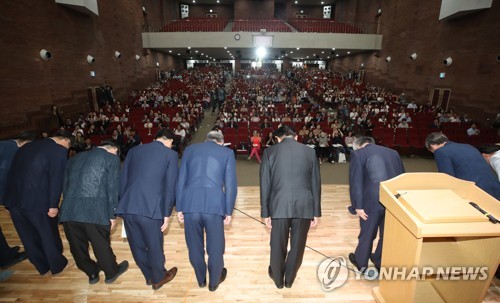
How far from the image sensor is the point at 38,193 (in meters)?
2.79

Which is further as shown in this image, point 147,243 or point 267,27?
point 267,27

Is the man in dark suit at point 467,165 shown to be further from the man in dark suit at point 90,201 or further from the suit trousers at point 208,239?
the man in dark suit at point 90,201

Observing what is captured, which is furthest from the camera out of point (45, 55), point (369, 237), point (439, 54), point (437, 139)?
point (439, 54)

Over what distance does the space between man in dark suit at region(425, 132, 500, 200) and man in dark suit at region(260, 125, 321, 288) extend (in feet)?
5.10

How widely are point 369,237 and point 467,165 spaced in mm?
1309

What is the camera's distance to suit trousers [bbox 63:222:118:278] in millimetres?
2680

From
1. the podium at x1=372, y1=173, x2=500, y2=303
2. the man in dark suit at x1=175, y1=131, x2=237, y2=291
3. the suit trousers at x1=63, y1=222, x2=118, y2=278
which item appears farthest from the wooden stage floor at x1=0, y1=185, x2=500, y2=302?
the podium at x1=372, y1=173, x2=500, y2=303

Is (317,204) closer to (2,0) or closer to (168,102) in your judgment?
(2,0)

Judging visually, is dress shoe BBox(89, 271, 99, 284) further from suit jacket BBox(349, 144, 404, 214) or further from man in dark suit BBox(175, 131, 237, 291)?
suit jacket BBox(349, 144, 404, 214)

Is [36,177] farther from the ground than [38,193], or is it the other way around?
[36,177]

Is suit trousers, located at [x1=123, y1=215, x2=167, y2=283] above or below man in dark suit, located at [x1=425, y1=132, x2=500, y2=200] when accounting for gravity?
below

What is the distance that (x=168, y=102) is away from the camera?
13.7 meters

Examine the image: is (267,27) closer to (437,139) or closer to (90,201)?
(437,139)

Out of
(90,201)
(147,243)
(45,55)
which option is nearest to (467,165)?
(147,243)
